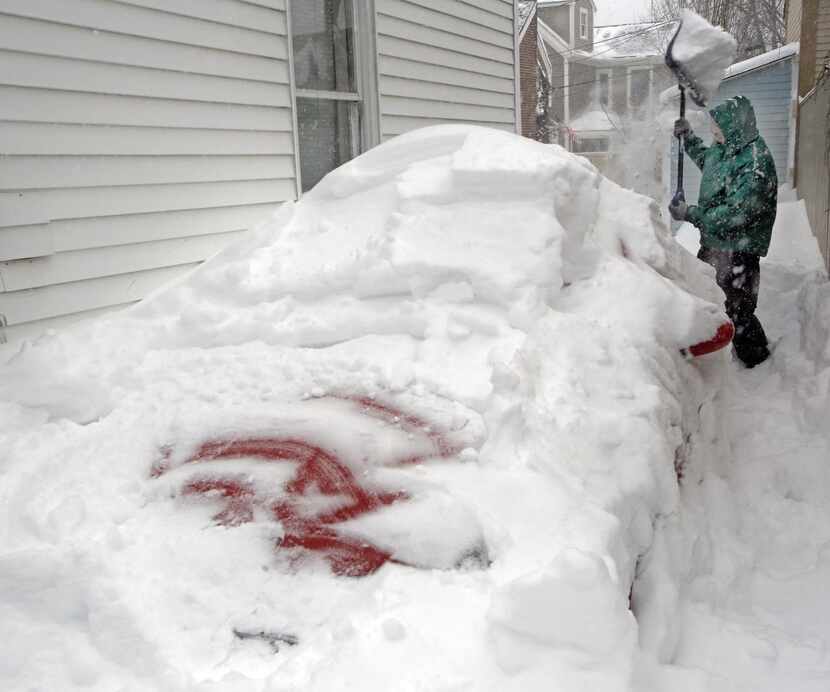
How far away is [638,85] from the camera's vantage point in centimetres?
3762

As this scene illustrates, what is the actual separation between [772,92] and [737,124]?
43.8 ft

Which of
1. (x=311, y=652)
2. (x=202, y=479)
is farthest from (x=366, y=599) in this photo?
(x=202, y=479)

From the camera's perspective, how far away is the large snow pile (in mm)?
1693

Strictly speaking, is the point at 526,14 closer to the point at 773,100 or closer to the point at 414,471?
the point at 773,100

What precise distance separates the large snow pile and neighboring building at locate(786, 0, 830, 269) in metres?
4.59

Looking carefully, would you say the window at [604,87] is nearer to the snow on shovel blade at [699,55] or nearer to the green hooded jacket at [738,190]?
the snow on shovel blade at [699,55]

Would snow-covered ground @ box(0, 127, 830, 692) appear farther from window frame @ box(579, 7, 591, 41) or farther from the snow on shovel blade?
window frame @ box(579, 7, 591, 41)

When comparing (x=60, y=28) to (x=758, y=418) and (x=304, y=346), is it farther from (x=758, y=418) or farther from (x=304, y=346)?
(x=758, y=418)

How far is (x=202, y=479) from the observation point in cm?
211

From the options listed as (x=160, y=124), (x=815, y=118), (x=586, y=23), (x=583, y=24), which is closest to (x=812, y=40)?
(x=815, y=118)

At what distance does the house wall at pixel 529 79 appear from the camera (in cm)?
1857

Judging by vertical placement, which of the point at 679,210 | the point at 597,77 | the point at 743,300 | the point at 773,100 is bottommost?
the point at 597,77

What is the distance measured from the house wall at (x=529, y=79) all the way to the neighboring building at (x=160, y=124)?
41.2 ft

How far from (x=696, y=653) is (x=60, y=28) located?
153 inches
